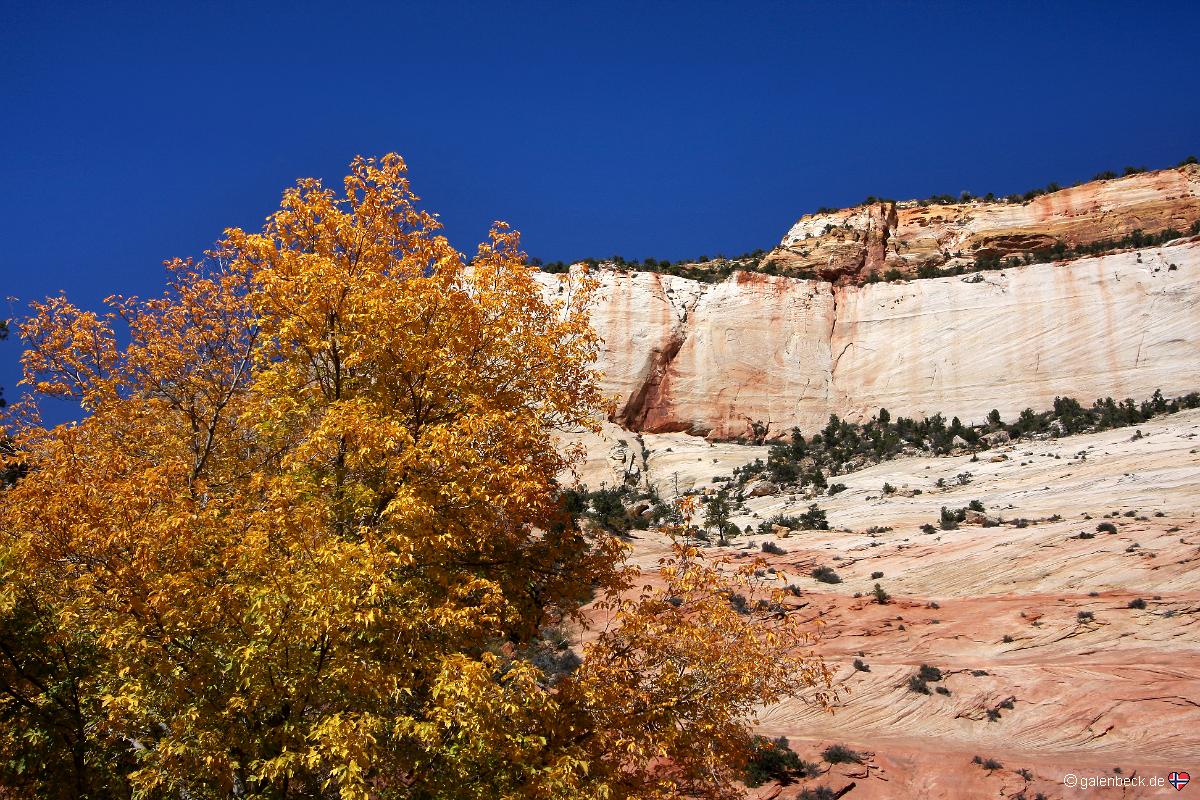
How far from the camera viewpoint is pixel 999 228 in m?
58.3

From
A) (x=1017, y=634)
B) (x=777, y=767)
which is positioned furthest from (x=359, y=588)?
(x=1017, y=634)

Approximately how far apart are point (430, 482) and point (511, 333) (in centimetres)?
239

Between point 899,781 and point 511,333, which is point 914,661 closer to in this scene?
point 899,781

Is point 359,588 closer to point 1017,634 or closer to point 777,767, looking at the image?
point 777,767

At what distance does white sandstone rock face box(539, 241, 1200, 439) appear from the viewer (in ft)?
149

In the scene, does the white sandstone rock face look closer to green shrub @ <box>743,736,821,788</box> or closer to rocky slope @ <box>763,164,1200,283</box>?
rocky slope @ <box>763,164,1200,283</box>

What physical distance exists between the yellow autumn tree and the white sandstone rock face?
4039cm

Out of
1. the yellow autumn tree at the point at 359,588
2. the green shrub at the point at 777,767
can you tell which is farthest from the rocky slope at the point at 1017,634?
the yellow autumn tree at the point at 359,588

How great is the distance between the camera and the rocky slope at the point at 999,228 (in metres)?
56.5

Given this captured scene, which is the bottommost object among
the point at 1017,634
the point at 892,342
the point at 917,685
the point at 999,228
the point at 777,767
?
the point at 777,767

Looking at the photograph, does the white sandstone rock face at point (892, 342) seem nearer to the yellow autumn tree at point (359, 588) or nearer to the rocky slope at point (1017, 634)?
the rocky slope at point (1017, 634)

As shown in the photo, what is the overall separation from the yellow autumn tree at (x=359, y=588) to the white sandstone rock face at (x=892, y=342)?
40.4 metres

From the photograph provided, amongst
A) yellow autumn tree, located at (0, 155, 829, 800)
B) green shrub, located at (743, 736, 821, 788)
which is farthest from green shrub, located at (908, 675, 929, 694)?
yellow autumn tree, located at (0, 155, 829, 800)

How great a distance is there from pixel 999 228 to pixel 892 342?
1530 cm
